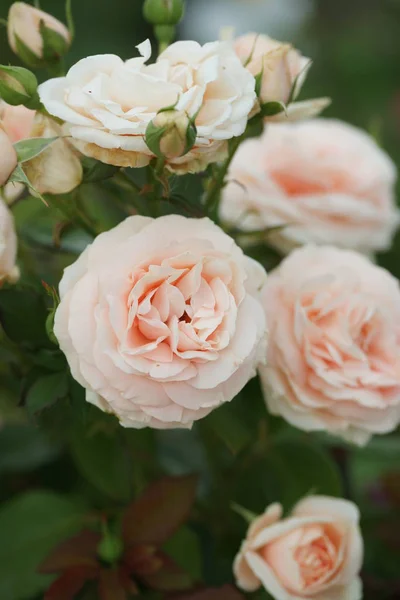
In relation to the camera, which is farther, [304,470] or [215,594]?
[304,470]

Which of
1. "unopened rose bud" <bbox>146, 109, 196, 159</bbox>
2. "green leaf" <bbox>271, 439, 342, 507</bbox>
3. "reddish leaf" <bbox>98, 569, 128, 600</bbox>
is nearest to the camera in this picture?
"unopened rose bud" <bbox>146, 109, 196, 159</bbox>

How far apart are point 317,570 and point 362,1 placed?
73.6 inches

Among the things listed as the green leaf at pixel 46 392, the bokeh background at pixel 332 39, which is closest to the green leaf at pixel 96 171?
the green leaf at pixel 46 392

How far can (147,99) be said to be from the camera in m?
0.36

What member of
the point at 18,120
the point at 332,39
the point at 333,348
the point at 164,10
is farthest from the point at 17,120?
the point at 332,39

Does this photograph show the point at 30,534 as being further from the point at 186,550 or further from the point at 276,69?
the point at 276,69

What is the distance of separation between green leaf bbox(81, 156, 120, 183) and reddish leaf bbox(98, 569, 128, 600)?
0.24m

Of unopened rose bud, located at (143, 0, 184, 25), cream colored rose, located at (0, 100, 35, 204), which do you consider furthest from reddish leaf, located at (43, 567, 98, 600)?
unopened rose bud, located at (143, 0, 184, 25)

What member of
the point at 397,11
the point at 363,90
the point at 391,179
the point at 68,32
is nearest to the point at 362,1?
the point at 397,11

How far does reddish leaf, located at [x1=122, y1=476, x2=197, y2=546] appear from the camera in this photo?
46 cm

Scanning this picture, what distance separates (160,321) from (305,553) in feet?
0.56

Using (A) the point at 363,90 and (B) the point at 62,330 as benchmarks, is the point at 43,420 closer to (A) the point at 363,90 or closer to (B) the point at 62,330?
(B) the point at 62,330

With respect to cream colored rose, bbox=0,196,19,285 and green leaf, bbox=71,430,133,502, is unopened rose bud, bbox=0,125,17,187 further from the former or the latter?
green leaf, bbox=71,430,133,502

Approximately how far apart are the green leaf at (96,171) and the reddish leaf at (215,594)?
0.26 meters
